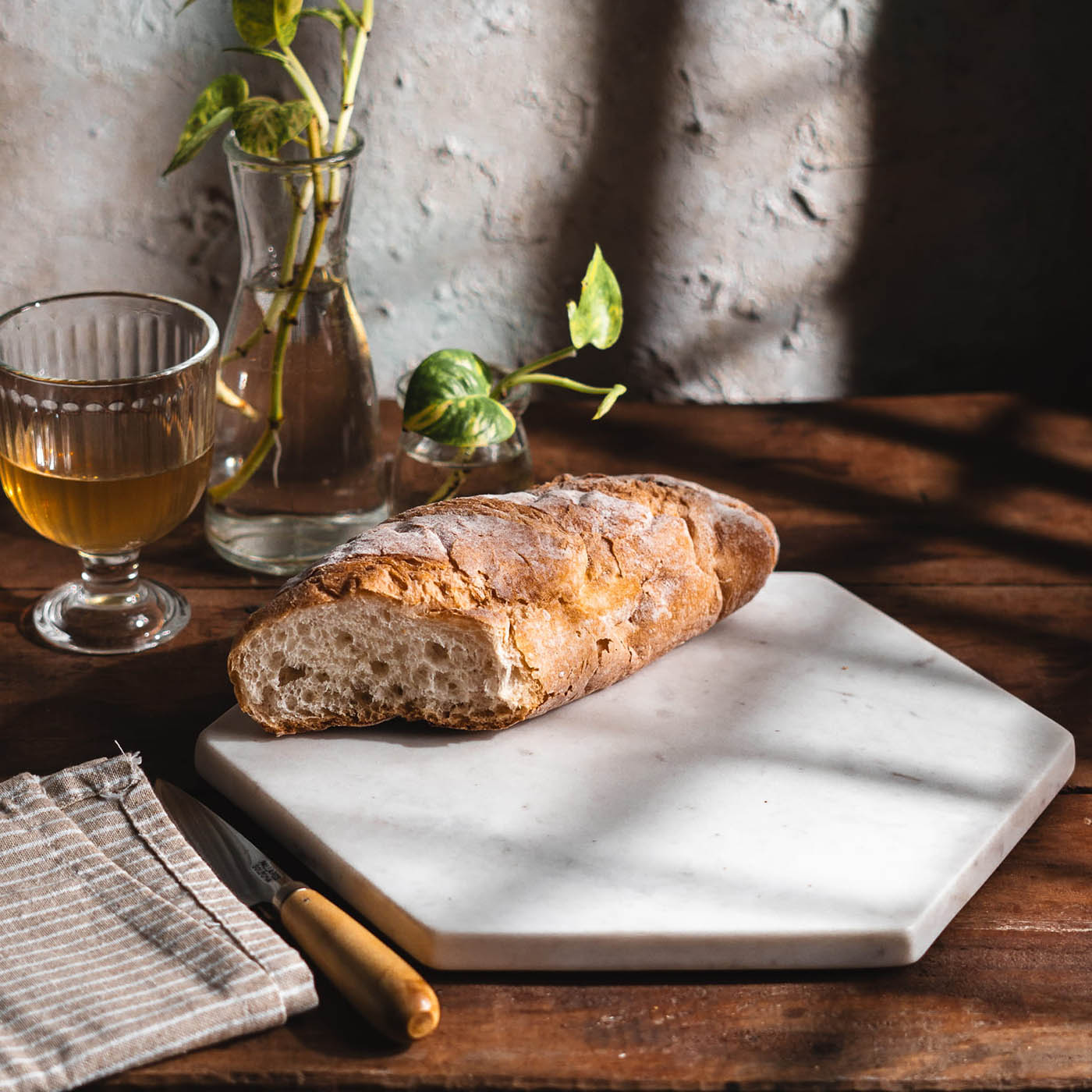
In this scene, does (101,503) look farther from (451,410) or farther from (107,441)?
(451,410)

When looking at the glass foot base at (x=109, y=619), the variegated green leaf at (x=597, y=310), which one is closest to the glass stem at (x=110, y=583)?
the glass foot base at (x=109, y=619)

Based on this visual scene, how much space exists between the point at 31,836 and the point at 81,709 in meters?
0.24

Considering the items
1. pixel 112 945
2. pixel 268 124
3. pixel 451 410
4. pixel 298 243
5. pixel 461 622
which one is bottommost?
pixel 112 945

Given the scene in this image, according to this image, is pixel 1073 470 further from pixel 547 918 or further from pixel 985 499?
pixel 547 918

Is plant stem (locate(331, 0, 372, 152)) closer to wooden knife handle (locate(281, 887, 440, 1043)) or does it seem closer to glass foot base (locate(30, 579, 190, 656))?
glass foot base (locate(30, 579, 190, 656))

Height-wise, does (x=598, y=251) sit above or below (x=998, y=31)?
below

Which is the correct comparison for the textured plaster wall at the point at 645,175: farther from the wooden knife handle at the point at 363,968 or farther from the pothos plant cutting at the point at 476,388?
the wooden knife handle at the point at 363,968

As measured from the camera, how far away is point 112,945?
3.09ft

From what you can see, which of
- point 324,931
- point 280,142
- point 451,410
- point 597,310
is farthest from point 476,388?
point 324,931


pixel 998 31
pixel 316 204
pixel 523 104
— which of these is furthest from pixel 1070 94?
pixel 316 204

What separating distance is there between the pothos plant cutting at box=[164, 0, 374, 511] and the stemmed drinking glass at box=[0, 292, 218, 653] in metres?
0.08

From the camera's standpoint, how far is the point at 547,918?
0.98 metres

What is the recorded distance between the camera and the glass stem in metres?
1.38

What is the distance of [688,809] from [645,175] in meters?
1.05
